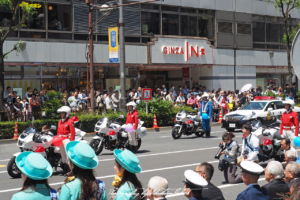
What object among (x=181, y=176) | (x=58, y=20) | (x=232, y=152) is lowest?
(x=181, y=176)

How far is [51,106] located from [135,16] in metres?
12.8

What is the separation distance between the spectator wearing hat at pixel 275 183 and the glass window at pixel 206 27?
98.0 feet

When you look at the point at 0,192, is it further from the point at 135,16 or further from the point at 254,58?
the point at 254,58

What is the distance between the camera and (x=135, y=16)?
101 ft

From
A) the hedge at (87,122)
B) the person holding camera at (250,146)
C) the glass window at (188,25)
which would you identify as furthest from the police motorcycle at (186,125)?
the glass window at (188,25)

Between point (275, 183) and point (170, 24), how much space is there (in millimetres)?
27950

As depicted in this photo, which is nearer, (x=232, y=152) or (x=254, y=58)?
(x=232, y=152)

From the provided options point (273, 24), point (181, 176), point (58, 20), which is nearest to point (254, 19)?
point (273, 24)

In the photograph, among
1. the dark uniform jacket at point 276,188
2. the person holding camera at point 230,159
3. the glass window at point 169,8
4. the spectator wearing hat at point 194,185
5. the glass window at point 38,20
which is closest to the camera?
the spectator wearing hat at point 194,185

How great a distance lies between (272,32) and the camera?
135 feet

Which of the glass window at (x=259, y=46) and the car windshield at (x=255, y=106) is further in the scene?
the glass window at (x=259, y=46)

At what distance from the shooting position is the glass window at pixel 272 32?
40594 millimetres

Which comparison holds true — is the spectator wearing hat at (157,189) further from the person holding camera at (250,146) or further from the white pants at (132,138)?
the white pants at (132,138)

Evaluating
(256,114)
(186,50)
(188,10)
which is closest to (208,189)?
(256,114)
